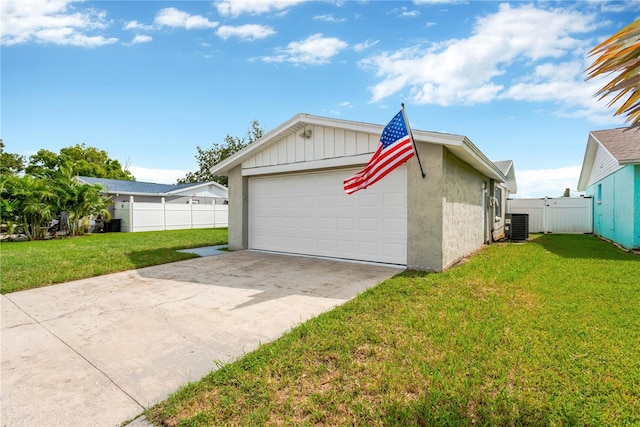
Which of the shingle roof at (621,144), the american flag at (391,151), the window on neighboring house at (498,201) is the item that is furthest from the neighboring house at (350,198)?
the shingle roof at (621,144)

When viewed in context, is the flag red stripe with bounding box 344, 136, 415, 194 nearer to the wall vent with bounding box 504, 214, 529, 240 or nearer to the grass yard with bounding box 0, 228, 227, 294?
the grass yard with bounding box 0, 228, 227, 294

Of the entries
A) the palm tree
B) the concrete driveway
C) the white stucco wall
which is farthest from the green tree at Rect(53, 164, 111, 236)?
the palm tree

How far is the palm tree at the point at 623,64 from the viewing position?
171cm

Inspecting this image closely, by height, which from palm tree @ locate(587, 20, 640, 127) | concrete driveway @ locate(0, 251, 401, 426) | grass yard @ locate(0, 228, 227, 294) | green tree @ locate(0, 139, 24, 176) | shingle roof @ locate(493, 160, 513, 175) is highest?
green tree @ locate(0, 139, 24, 176)

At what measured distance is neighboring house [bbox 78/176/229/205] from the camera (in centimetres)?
2070

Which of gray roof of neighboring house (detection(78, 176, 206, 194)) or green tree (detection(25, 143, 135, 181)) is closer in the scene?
gray roof of neighboring house (detection(78, 176, 206, 194))

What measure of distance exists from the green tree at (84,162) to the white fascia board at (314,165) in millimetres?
36883

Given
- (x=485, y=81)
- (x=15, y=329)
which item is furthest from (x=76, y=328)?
(x=485, y=81)

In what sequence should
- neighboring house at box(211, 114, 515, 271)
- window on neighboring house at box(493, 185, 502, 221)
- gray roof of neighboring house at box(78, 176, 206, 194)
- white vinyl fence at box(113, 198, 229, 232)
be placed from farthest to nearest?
gray roof of neighboring house at box(78, 176, 206, 194), white vinyl fence at box(113, 198, 229, 232), window on neighboring house at box(493, 185, 502, 221), neighboring house at box(211, 114, 515, 271)

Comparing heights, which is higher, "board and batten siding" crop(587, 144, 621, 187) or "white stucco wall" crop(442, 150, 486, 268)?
"board and batten siding" crop(587, 144, 621, 187)

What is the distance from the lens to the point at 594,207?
1438 cm

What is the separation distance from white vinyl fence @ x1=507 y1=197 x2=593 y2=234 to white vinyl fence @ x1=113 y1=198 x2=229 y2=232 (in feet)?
64.0

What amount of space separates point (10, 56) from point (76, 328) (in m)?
11.9

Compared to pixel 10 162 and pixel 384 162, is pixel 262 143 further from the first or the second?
pixel 10 162
